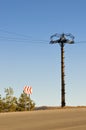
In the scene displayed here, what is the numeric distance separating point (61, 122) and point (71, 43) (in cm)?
3834

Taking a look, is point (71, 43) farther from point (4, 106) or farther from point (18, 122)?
point (4, 106)

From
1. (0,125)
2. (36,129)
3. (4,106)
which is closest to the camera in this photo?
(36,129)

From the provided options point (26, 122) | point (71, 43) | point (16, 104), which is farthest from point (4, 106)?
point (26, 122)

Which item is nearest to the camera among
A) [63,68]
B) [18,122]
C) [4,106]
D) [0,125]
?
[0,125]

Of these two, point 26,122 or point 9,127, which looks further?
point 26,122

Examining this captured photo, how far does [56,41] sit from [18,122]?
3812 cm

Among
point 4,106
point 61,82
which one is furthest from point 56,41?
point 4,106

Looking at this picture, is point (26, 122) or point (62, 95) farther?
point (62, 95)

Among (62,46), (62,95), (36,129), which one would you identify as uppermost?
(62,46)

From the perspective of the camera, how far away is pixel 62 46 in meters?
60.1

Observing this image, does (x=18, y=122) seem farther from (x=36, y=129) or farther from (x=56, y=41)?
(x=56, y=41)

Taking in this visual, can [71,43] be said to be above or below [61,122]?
→ above

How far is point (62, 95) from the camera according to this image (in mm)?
58938

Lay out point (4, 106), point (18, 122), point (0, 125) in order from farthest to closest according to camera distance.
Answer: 1. point (4, 106)
2. point (18, 122)
3. point (0, 125)
